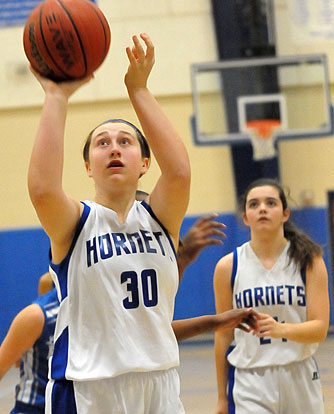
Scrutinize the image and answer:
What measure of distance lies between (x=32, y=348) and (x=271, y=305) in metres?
1.16

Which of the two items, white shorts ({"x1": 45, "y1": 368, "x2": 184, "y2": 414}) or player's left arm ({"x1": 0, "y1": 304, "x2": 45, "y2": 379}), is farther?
player's left arm ({"x1": 0, "y1": 304, "x2": 45, "y2": 379})

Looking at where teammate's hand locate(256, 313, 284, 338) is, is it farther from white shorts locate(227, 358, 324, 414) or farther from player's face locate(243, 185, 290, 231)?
player's face locate(243, 185, 290, 231)

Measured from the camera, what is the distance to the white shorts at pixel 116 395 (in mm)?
2191

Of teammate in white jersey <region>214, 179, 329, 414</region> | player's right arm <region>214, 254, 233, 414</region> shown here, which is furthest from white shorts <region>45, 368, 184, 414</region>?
player's right arm <region>214, 254, 233, 414</region>

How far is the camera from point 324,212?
31.3ft

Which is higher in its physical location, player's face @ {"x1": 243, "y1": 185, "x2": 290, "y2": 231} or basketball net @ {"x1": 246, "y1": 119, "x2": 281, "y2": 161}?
basketball net @ {"x1": 246, "y1": 119, "x2": 281, "y2": 161}

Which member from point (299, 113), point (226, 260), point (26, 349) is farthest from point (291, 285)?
point (299, 113)

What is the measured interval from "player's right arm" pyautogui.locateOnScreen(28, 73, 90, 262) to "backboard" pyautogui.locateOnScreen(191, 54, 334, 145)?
7.03 m

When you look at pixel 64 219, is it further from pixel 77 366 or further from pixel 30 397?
pixel 30 397

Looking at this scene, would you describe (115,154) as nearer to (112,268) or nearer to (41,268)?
(112,268)

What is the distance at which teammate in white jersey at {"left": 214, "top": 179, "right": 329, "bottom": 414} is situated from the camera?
3406 mm

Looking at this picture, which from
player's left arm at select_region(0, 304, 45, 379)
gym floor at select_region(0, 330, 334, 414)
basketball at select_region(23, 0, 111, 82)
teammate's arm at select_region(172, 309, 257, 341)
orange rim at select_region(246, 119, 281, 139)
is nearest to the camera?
basketball at select_region(23, 0, 111, 82)

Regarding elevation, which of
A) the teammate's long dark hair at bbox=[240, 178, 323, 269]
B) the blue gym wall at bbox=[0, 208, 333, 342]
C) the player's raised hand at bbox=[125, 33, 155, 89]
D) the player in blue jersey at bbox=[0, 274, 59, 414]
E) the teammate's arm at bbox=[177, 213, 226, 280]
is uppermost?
the blue gym wall at bbox=[0, 208, 333, 342]

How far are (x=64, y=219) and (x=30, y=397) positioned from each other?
3.60 ft
